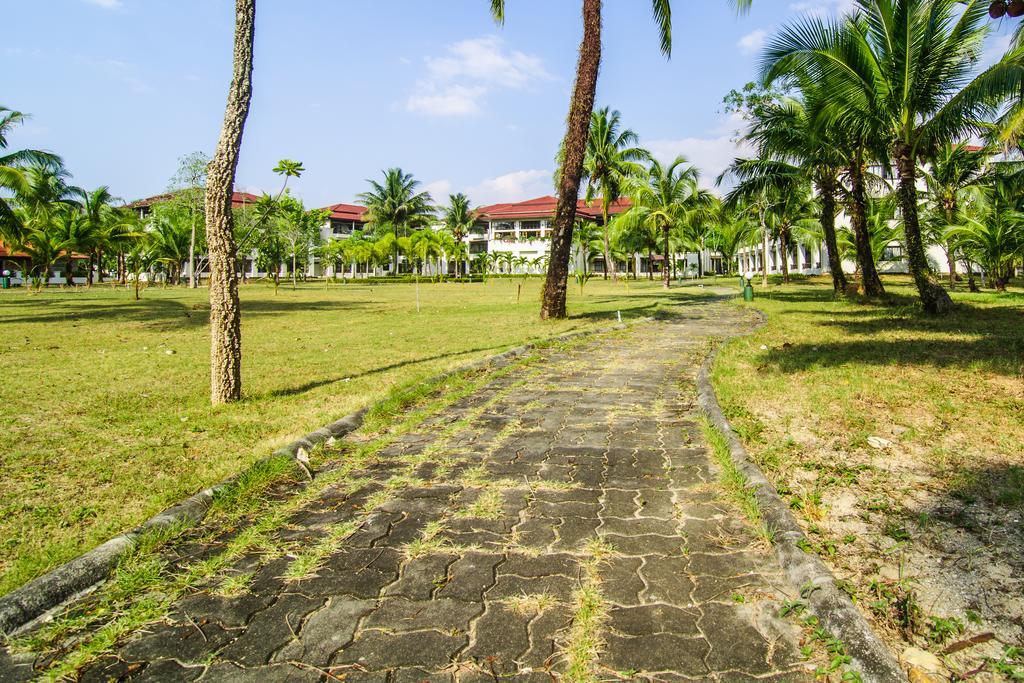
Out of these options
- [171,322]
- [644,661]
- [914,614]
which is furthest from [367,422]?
[171,322]

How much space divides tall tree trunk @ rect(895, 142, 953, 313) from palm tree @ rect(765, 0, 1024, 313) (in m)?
0.02

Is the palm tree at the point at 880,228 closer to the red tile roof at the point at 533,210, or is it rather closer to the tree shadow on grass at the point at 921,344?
the tree shadow on grass at the point at 921,344

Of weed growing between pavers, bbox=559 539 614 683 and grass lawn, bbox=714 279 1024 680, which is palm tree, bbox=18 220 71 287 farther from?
weed growing between pavers, bbox=559 539 614 683

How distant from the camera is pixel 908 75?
11633 mm

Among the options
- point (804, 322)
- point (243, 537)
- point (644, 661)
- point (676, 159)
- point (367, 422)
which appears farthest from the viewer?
point (676, 159)

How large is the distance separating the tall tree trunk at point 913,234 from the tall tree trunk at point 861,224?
17.0 feet

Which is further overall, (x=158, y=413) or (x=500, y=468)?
(x=158, y=413)

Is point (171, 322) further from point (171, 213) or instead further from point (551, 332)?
point (171, 213)

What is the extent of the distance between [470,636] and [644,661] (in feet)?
2.32

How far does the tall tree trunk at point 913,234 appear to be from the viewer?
12.4m

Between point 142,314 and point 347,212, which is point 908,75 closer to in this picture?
point 142,314

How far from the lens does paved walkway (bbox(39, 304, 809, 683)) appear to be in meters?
2.32

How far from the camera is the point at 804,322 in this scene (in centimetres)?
1369

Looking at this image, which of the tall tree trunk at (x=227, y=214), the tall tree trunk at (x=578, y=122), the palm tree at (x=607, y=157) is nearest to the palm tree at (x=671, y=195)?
the palm tree at (x=607, y=157)
